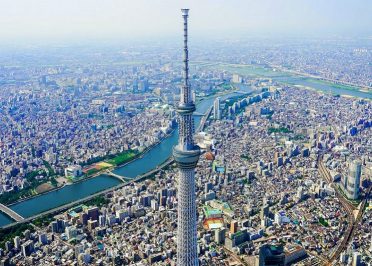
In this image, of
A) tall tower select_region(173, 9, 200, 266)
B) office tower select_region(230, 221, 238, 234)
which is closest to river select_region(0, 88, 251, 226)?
office tower select_region(230, 221, 238, 234)

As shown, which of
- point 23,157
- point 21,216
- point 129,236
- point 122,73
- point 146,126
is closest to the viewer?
point 129,236

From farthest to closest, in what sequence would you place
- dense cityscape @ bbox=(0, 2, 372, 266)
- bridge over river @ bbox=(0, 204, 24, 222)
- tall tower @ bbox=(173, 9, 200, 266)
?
bridge over river @ bbox=(0, 204, 24, 222)
dense cityscape @ bbox=(0, 2, 372, 266)
tall tower @ bbox=(173, 9, 200, 266)

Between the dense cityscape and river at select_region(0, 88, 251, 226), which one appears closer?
the dense cityscape

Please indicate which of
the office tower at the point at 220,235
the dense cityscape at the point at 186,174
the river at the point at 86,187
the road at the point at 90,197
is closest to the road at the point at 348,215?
the dense cityscape at the point at 186,174

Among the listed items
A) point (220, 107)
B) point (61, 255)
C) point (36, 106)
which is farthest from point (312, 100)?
point (61, 255)

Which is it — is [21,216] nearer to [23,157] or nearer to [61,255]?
[61,255]

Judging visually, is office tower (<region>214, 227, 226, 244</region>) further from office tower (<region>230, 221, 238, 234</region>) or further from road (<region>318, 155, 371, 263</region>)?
road (<region>318, 155, 371, 263</region>)

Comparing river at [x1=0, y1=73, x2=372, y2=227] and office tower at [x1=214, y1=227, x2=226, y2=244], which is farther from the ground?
office tower at [x1=214, y1=227, x2=226, y2=244]

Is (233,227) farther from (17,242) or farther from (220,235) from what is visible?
(17,242)
